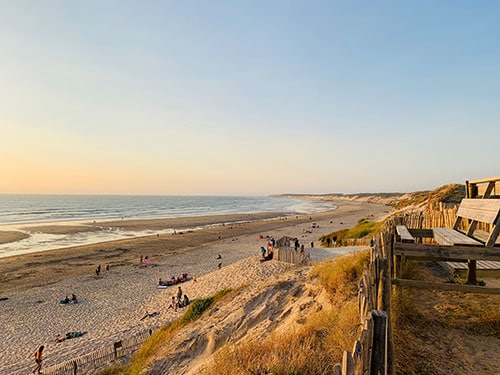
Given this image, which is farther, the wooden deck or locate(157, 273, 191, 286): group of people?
locate(157, 273, 191, 286): group of people

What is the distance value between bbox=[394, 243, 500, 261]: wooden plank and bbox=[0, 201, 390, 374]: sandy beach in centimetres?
1259

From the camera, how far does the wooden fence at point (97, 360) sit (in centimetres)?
977

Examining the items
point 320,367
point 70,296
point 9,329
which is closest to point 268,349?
point 320,367

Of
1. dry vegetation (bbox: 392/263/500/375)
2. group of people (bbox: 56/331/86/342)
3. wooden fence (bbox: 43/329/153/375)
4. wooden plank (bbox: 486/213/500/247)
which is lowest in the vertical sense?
group of people (bbox: 56/331/86/342)

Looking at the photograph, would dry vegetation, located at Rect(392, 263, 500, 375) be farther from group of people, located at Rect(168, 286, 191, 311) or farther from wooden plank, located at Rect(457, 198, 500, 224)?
group of people, located at Rect(168, 286, 191, 311)

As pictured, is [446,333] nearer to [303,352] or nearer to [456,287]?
[456,287]

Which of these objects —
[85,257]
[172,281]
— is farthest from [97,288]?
[85,257]

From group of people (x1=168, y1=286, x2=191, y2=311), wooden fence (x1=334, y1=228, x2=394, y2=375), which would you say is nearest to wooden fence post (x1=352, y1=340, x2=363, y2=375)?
wooden fence (x1=334, y1=228, x2=394, y2=375)

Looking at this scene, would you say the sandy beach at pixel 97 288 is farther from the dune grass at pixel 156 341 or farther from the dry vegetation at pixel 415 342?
the dry vegetation at pixel 415 342

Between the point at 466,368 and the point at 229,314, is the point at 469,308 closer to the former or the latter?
the point at 466,368

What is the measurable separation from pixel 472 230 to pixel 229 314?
7242 millimetres

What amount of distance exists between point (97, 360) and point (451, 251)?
1121 centimetres

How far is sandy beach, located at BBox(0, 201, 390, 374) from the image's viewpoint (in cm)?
1342

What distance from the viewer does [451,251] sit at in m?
3.89
